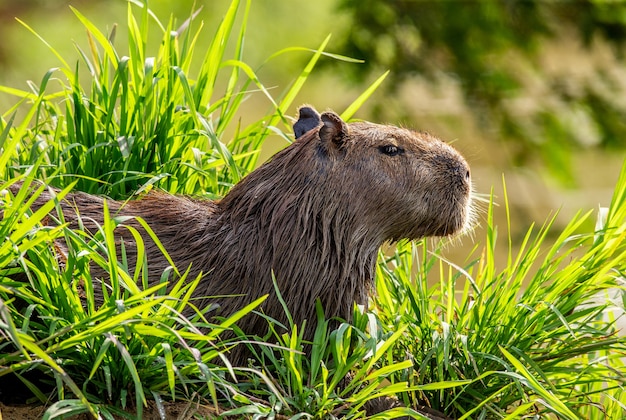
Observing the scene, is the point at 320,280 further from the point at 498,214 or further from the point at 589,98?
the point at 498,214

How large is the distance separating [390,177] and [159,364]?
3.68 feet

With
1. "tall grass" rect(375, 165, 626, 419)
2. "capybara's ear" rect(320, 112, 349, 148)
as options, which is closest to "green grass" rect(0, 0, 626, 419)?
"tall grass" rect(375, 165, 626, 419)

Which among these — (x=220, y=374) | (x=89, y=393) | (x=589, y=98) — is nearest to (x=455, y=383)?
(x=220, y=374)

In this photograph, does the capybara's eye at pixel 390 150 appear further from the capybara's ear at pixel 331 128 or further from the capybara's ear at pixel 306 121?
the capybara's ear at pixel 306 121

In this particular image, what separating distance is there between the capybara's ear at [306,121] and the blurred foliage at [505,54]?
398cm

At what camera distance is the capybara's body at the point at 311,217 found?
324 cm

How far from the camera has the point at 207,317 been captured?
10.3 ft

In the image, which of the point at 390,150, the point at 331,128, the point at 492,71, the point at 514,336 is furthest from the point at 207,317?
the point at 492,71

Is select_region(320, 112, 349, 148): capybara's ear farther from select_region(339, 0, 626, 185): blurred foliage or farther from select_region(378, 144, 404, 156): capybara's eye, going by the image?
select_region(339, 0, 626, 185): blurred foliage

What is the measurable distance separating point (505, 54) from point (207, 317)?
6276mm

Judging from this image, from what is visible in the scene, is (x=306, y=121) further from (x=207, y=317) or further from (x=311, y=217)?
(x=207, y=317)

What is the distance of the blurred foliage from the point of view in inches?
313

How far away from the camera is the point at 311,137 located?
11.2ft

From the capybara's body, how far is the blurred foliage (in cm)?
430
